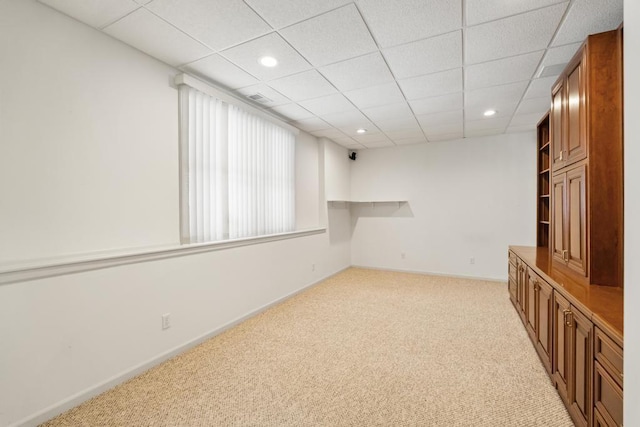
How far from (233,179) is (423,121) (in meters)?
2.90

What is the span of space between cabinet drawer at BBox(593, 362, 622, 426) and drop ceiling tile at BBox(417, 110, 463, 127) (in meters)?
3.30

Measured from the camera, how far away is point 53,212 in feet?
6.18

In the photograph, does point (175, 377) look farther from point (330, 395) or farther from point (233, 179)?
point (233, 179)

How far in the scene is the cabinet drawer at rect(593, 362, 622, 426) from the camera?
121cm

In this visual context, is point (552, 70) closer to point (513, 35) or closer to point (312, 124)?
point (513, 35)

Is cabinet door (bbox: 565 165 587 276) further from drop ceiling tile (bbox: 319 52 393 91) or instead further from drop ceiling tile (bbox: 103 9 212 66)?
drop ceiling tile (bbox: 103 9 212 66)

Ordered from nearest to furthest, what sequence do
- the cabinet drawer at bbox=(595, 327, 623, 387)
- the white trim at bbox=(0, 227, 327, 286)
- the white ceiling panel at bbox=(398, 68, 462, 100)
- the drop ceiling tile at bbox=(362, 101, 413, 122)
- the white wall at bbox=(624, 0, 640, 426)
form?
the white wall at bbox=(624, 0, 640, 426)
the cabinet drawer at bbox=(595, 327, 623, 387)
the white trim at bbox=(0, 227, 327, 286)
the white ceiling panel at bbox=(398, 68, 462, 100)
the drop ceiling tile at bbox=(362, 101, 413, 122)

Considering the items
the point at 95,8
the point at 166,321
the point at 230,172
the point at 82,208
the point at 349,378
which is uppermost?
the point at 95,8

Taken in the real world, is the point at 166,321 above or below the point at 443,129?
below

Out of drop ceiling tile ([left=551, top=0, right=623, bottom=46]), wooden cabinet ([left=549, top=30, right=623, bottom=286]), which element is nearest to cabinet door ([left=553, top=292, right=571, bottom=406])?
wooden cabinet ([left=549, top=30, right=623, bottom=286])

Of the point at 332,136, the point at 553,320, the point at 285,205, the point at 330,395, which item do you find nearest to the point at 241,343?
the point at 330,395

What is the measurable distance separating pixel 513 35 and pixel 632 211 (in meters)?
1.92

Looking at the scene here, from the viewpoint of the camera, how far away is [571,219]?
2227mm

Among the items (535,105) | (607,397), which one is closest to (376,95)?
(535,105)
